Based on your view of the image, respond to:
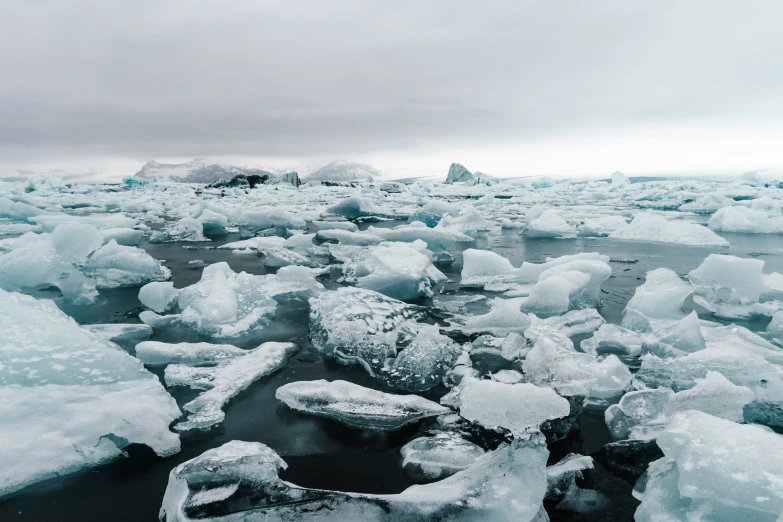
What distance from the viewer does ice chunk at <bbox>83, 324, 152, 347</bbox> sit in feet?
9.30

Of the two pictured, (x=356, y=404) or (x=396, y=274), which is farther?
(x=396, y=274)

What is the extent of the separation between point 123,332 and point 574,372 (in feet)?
9.27

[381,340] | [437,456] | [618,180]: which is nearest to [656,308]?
[381,340]

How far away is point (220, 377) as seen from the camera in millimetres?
2348

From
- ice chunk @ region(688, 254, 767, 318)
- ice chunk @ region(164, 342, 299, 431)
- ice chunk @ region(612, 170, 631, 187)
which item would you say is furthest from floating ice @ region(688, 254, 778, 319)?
ice chunk @ region(612, 170, 631, 187)

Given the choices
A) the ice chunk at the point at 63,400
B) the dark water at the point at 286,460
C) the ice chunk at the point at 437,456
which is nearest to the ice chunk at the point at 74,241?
the dark water at the point at 286,460

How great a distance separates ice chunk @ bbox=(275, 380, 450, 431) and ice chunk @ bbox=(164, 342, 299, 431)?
0.26m

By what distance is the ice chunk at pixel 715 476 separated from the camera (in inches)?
48.7

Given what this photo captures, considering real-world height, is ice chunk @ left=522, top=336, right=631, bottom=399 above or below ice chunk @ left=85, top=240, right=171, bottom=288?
below

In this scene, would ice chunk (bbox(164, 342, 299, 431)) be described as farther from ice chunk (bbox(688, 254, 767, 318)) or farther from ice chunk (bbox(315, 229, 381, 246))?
ice chunk (bbox(315, 229, 381, 246))

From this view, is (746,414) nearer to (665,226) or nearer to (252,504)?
(252,504)

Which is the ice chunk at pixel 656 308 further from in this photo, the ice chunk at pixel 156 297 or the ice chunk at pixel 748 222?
the ice chunk at pixel 748 222

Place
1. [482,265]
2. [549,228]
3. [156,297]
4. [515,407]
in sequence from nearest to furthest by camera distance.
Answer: [515,407] → [156,297] → [482,265] → [549,228]

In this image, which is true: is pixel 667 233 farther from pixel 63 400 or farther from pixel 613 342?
pixel 63 400
